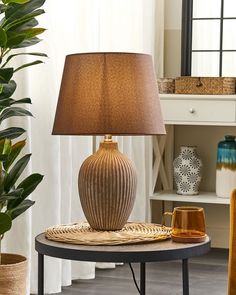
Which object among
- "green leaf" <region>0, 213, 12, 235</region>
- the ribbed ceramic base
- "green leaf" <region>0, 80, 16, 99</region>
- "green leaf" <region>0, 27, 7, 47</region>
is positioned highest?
"green leaf" <region>0, 27, 7, 47</region>

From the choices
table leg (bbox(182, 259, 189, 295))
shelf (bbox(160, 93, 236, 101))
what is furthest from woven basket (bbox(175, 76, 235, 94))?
table leg (bbox(182, 259, 189, 295))

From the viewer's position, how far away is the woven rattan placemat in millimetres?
2455

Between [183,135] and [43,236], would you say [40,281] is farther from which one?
[183,135]

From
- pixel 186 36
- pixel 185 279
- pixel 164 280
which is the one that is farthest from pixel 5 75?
pixel 186 36

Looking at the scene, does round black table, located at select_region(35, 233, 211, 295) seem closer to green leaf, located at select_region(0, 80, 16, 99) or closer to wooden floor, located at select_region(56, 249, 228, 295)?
green leaf, located at select_region(0, 80, 16, 99)

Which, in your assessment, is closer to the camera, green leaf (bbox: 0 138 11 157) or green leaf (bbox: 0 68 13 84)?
green leaf (bbox: 0 68 13 84)

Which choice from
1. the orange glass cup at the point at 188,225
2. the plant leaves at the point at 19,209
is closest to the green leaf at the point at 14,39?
the plant leaves at the point at 19,209

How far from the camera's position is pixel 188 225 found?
2.43 metres

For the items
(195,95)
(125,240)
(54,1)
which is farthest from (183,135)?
(125,240)

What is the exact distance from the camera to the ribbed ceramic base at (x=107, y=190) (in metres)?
2.57

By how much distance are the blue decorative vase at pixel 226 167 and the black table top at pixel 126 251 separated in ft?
7.48

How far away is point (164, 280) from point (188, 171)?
99cm

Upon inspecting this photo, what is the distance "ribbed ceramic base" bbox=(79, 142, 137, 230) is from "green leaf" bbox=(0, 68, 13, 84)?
391 mm

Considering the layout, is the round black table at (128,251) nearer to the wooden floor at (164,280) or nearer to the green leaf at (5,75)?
the green leaf at (5,75)
